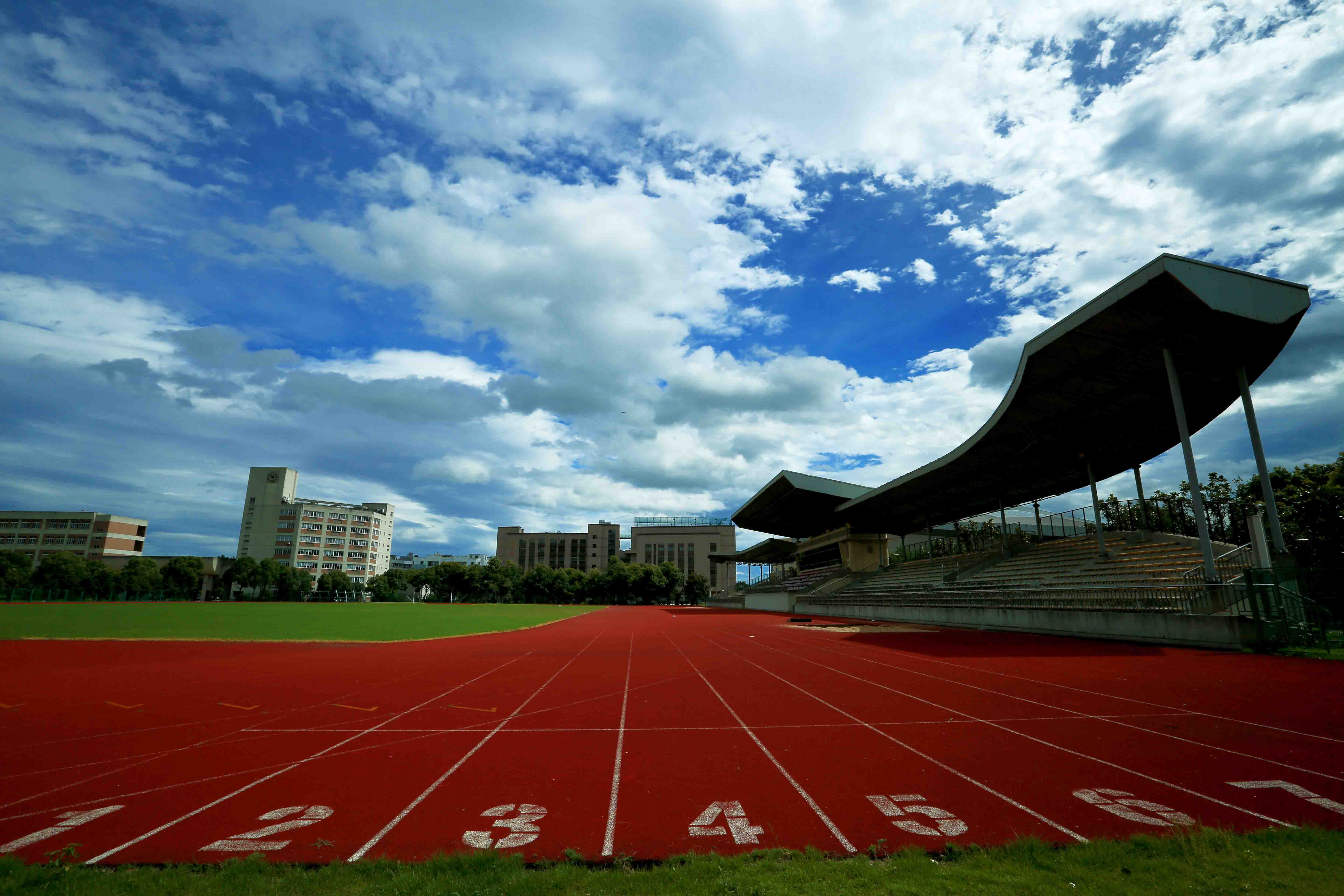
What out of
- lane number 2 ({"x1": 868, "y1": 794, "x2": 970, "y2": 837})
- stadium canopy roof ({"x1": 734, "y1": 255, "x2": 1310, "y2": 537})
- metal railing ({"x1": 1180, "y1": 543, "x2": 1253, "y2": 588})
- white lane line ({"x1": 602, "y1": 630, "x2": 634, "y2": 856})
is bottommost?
white lane line ({"x1": 602, "y1": 630, "x2": 634, "y2": 856})

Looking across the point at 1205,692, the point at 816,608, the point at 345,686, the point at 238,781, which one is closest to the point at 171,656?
the point at 345,686

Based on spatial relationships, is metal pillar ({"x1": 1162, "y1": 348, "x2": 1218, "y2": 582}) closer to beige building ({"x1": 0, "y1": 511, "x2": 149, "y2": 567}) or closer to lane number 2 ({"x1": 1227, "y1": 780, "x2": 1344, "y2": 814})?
lane number 2 ({"x1": 1227, "y1": 780, "x2": 1344, "y2": 814})

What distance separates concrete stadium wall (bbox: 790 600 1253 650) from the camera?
52.7 feet

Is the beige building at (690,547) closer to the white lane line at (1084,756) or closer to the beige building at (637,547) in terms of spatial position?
the beige building at (637,547)

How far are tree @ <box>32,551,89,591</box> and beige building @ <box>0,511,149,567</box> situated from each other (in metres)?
37.9

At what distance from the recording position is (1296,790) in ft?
20.6

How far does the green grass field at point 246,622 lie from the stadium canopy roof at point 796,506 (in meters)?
21.9

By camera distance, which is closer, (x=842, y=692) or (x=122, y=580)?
(x=842, y=692)

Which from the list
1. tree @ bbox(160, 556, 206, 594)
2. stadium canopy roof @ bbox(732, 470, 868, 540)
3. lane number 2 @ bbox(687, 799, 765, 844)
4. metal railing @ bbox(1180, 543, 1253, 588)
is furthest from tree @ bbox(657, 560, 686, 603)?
lane number 2 @ bbox(687, 799, 765, 844)

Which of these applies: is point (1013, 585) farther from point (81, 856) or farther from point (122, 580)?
point (122, 580)

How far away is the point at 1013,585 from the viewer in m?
30.0

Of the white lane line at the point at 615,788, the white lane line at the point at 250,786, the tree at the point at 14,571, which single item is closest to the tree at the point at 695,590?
the tree at the point at 14,571

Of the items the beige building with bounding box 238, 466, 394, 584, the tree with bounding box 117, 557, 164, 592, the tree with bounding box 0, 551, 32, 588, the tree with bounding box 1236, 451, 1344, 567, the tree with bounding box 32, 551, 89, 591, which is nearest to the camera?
the tree with bounding box 1236, 451, 1344, 567

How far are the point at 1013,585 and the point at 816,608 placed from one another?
23.6 metres
